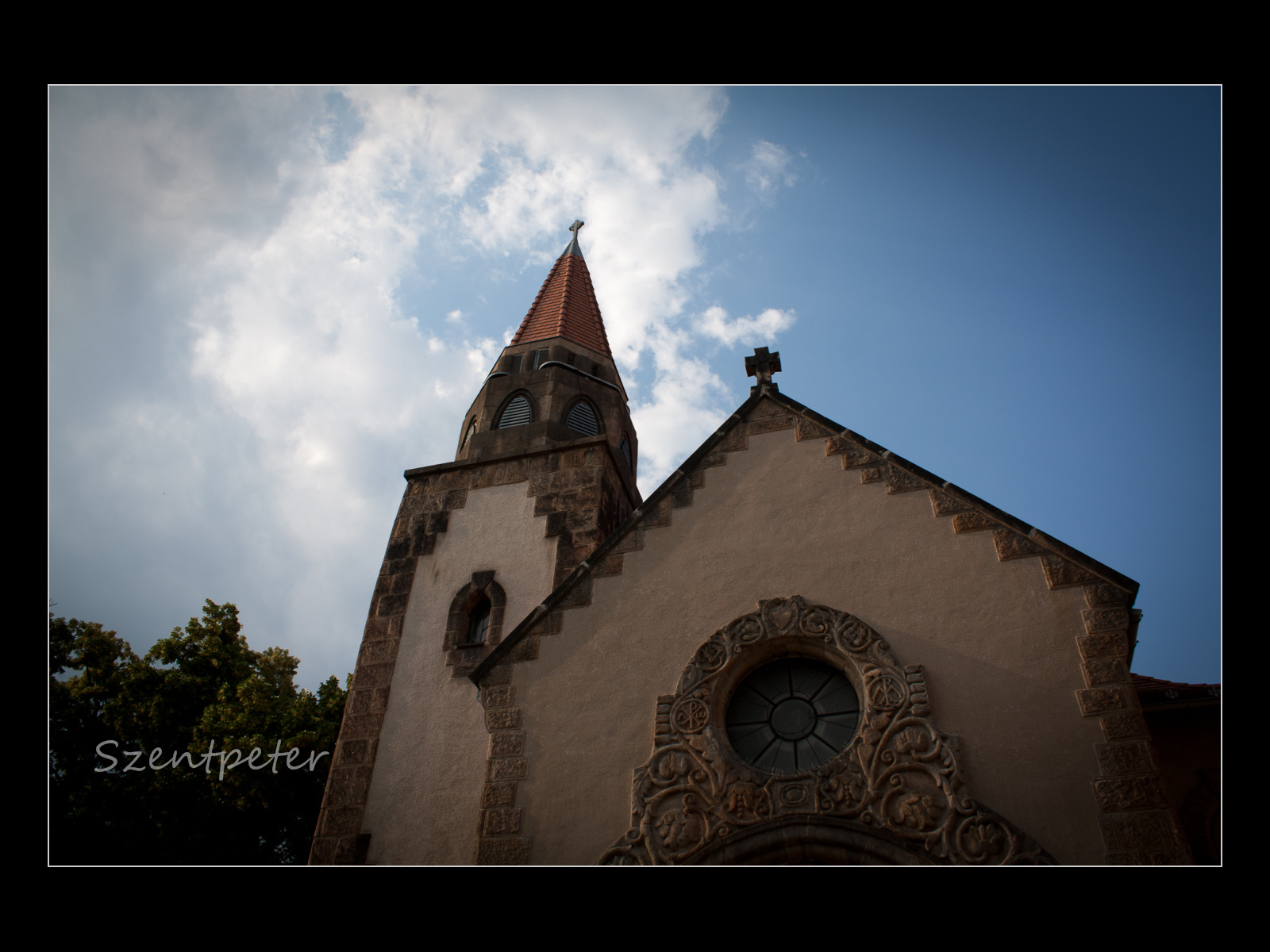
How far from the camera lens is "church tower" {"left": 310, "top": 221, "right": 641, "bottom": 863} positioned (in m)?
9.53

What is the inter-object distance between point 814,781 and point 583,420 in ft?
30.7

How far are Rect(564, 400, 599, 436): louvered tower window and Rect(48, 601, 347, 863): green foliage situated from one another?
886 centimetres

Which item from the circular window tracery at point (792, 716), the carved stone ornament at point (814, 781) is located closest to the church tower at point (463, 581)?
the carved stone ornament at point (814, 781)

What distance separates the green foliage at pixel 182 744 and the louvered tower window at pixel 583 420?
886 cm

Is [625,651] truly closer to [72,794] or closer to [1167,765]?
[1167,765]

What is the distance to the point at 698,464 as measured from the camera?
372 inches

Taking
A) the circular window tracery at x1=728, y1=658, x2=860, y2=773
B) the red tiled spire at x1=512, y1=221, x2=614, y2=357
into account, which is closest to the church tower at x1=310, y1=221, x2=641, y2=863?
the red tiled spire at x1=512, y1=221, x2=614, y2=357

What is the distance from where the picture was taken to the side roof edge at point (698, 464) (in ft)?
24.3

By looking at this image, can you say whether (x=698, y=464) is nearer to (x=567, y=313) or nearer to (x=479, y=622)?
(x=479, y=622)

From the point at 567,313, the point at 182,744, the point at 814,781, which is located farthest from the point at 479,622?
the point at 182,744

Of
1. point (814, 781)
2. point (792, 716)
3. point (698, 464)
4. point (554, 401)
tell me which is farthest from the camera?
point (554, 401)

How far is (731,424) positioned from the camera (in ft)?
31.6

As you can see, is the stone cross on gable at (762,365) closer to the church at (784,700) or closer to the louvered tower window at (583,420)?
the church at (784,700)
